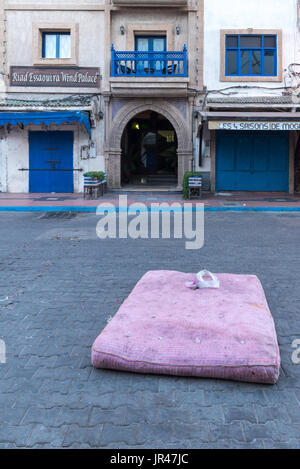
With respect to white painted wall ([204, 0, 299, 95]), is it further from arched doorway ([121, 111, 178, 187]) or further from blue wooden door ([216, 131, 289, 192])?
arched doorway ([121, 111, 178, 187])

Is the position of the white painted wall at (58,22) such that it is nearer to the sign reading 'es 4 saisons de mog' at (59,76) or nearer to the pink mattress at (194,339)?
the sign reading 'es 4 saisons de mog' at (59,76)

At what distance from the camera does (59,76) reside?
58.4ft

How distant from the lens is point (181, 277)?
4867 mm

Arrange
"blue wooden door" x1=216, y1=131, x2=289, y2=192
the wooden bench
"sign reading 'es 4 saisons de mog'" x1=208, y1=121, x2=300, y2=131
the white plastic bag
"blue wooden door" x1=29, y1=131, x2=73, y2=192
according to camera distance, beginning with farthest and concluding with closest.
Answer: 1. "blue wooden door" x1=29, y1=131, x2=73, y2=192
2. "blue wooden door" x1=216, y1=131, x2=289, y2=192
3. the wooden bench
4. "sign reading 'es 4 saisons de mog'" x1=208, y1=121, x2=300, y2=131
5. the white plastic bag

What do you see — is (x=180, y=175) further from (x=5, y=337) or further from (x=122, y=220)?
(x=5, y=337)

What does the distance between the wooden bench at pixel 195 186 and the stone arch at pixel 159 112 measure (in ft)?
7.71

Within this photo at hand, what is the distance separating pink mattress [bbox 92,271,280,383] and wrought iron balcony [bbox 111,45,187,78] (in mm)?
14375

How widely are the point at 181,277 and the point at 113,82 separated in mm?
13700

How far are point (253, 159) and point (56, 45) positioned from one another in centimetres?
895

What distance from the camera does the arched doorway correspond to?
23584 millimetres

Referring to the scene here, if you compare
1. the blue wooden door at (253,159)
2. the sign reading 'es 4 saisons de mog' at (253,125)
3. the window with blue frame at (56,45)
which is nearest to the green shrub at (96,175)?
the sign reading 'es 4 saisons de mog' at (253,125)

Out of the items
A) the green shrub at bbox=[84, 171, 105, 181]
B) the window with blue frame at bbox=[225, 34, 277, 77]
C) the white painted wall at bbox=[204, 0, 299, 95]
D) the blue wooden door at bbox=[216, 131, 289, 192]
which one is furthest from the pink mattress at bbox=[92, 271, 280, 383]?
the white painted wall at bbox=[204, 0, 299, 95]

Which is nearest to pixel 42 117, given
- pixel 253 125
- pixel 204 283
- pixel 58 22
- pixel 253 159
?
pixel 58 22

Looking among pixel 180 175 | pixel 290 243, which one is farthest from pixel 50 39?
pixel 290 243
